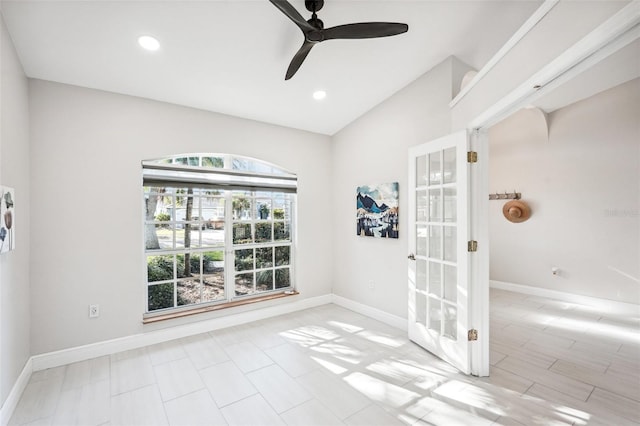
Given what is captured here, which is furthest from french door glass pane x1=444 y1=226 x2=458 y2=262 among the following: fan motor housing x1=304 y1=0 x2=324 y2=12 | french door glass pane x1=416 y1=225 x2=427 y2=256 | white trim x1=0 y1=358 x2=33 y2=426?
white trim x1=0 y1=358 x2=33 y2=426

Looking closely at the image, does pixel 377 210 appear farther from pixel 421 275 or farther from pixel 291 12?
pixel 291 12

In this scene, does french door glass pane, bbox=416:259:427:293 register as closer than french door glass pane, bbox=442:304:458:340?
No

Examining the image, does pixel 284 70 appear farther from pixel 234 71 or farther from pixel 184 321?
pixel 184 321

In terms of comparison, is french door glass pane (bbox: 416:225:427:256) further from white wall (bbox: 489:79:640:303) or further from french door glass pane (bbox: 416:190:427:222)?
white wall (bbox: 489:79:640:303)

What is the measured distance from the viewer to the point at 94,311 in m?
2.84

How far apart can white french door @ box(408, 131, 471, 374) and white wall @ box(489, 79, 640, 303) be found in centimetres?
305

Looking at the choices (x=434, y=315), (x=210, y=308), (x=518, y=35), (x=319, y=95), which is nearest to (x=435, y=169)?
(x=518, y=35)

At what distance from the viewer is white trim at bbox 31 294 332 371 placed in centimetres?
266

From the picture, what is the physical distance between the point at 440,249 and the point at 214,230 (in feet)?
8.95

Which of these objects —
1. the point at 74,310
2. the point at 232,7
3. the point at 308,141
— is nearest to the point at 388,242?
the point at 308,141

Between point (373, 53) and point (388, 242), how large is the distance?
2174 mm

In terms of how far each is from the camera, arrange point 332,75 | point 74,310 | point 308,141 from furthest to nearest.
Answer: point 308,141
point 332,75
point 74,310

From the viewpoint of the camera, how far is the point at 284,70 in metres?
2.87

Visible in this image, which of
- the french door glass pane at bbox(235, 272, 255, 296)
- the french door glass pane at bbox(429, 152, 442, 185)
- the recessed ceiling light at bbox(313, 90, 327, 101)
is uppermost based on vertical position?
the recessed ceiling light at bbox(313, 90, 327, 101)
